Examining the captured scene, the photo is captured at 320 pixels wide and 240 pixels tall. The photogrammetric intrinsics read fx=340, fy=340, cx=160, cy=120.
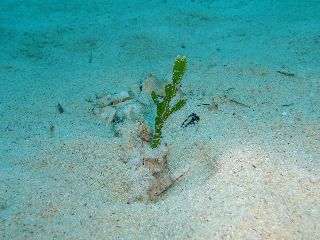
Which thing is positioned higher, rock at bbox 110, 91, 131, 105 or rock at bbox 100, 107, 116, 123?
rock at bbox 110, 91, 131, 105

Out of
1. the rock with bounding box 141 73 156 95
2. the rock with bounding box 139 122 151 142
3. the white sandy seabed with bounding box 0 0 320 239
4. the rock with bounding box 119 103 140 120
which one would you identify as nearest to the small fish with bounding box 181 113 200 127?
the white sandy seabed with bounding box 0 0 320 239

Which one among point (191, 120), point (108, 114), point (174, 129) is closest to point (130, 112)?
point (108, 114)

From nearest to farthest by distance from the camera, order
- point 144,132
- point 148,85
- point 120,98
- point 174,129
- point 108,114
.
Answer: point 144,132 → point 174,129 → point 108,114 → point 120,98 → point 148,85

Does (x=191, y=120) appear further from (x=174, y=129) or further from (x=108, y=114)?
(x=108, y=114)

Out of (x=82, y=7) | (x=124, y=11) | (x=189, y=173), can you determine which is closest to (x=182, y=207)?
(x=189, y=173)

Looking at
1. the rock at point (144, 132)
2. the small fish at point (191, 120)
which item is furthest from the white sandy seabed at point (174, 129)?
the rock at point (144, 132)

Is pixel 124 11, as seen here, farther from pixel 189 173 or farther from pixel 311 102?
pixel 189 173

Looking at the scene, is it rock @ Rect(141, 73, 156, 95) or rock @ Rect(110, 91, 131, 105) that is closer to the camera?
rock @ Rect(110, 91, 131, 105)

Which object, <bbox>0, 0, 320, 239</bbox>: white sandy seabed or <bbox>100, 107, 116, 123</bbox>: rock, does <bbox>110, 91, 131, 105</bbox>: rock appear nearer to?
<bbox>100, 107, 116, 123</bbox>: rock
